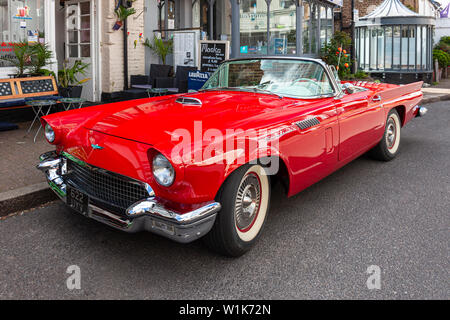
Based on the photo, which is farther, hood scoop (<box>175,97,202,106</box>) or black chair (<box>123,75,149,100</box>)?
black chair (<box>123,75,149,100</box>)

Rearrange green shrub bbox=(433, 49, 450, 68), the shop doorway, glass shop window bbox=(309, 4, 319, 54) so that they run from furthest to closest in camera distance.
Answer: green shrub bbox=(433, 49, 450, 68) → glass shop window bbox=(309, 4, 319, 54) → the shop doorway

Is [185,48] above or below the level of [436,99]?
above

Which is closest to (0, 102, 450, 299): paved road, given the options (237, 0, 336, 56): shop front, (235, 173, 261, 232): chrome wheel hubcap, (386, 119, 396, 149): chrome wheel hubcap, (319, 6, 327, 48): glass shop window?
(235, 173, 261, 232): chrome wheel hubcap

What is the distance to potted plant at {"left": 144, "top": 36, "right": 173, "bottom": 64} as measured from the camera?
34.4ft

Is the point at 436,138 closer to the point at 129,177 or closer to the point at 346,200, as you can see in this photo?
the point at 346,200

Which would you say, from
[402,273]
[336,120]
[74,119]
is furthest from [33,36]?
[402,273]

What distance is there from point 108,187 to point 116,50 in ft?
24.6

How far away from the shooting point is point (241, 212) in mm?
2992

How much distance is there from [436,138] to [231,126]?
5.53 m

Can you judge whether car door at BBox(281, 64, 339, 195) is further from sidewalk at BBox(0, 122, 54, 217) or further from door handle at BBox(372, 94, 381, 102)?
sidewalk at BBox(0, 122, 54, 217)

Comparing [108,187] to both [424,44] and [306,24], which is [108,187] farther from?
[424,44]

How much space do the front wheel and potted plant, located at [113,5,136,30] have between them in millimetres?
7528

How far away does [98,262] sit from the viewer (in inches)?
114

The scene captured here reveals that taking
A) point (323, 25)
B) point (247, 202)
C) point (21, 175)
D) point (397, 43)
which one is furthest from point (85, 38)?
point (397, 43)
